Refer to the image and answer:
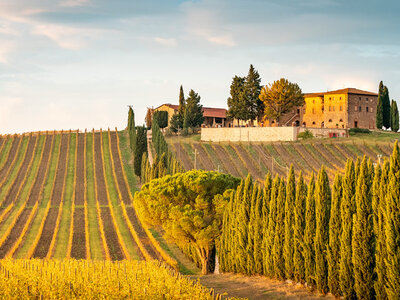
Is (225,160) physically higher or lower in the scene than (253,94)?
lower

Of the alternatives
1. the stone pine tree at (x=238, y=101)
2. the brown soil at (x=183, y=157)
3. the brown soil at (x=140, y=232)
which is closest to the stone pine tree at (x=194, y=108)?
the stone pine tree at (x=238, y=101)

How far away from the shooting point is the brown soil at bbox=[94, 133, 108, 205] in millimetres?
73500

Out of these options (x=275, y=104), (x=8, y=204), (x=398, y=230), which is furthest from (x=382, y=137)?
(x=398, y=230)

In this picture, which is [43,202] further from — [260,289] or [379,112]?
[379,112]

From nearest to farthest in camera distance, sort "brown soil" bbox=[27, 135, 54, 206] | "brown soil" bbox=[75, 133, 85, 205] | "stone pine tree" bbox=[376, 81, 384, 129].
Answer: "brown soil" bbox=[27, 135, 54, 206], "brown soil" bbox=[75, 133, 85, 205], "stone pine tree" bbox=[376, 81, 384, 129]

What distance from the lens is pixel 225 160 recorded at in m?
87.9

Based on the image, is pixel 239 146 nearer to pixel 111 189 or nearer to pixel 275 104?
pixel 275 104

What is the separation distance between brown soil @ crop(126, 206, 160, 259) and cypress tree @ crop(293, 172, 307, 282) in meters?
19.7

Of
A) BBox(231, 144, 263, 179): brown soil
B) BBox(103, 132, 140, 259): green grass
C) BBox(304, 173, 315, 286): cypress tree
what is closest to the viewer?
BBox(304, 173, 315, 286): cypress tree

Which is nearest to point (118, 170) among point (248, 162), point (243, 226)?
point (248, 162)

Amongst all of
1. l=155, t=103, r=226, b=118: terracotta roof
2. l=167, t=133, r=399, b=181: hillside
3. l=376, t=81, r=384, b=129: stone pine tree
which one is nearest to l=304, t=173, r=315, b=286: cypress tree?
l=167, t=133, r=399, b=181: hillside

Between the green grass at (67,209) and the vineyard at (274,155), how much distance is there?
17.0 meters

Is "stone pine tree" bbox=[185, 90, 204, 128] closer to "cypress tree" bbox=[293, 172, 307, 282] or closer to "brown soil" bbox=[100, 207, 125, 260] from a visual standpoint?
"brown soil" bbox=[100, 207, 125, 260]

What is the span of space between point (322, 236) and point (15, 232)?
3756 centimetres
